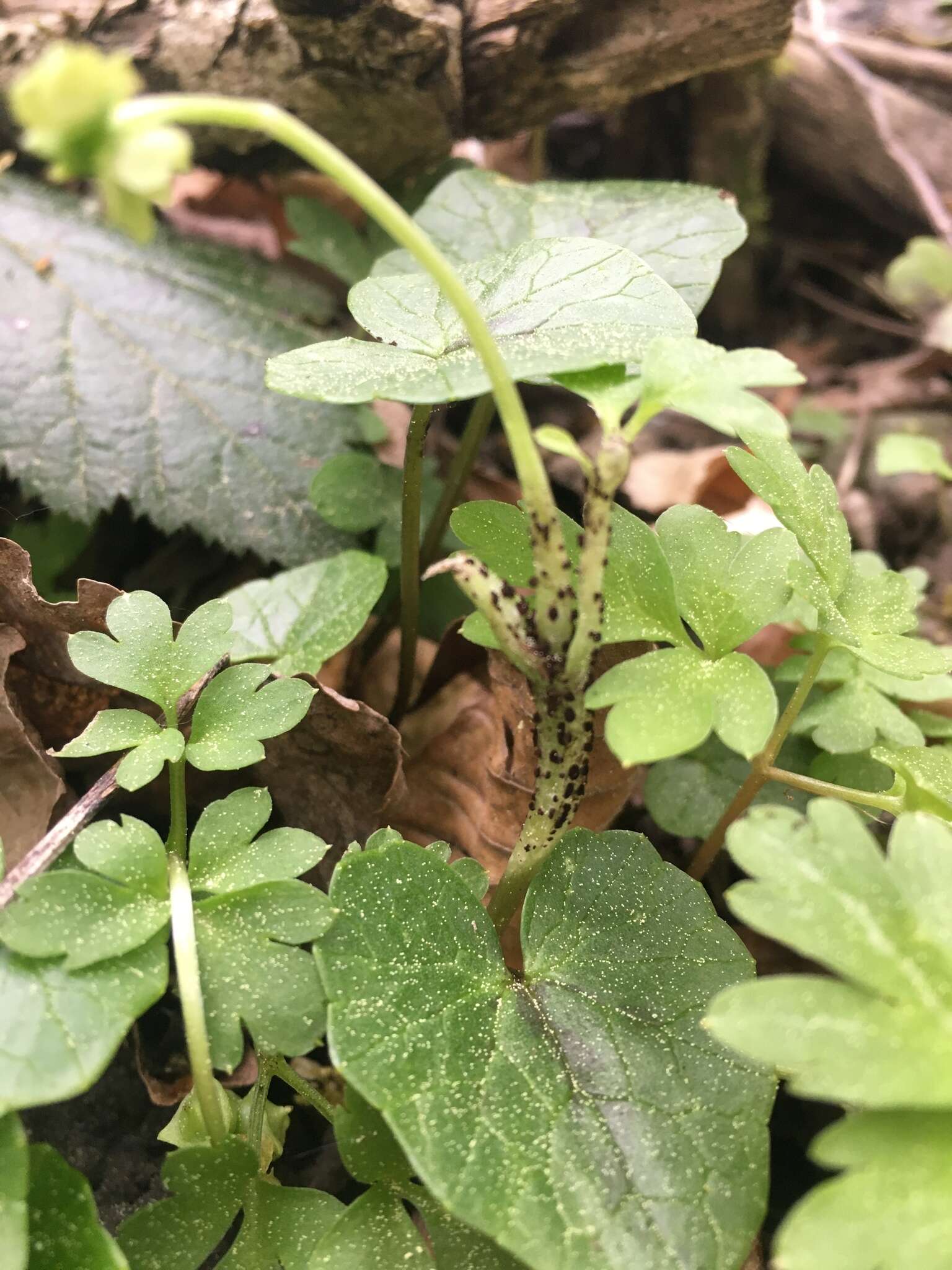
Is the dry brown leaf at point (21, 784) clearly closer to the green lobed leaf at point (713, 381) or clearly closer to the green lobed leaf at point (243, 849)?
the green lobed leaf at point (243, 849)

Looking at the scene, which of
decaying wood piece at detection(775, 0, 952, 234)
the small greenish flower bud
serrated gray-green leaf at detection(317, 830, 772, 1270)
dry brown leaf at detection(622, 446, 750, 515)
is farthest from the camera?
decaying wood piece at detection(775, 0, 952, 234)

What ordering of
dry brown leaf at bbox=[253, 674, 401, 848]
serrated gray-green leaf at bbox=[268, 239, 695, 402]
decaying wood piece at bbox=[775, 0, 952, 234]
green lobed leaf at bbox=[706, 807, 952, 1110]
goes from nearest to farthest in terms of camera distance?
1. green lobed leaf at bbox=[706, 807, 952, 1110]
2. serrated gray-green leaf at bbox=[268, 239, 695, 402]
3. dry brown leaf at bbox=[253, 674, 401, 848]
4. decaying wood piece at bbox=[775, 0, 952, 234]

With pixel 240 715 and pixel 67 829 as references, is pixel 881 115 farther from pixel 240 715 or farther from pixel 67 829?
pixel 67 829

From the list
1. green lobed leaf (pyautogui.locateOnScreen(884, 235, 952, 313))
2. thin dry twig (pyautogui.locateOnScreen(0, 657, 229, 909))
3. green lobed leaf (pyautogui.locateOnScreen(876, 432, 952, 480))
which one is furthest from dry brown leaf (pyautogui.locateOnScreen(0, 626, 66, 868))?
green lobed leaf (pyautogui.locateOnScreen(884, 235, 952, 313))

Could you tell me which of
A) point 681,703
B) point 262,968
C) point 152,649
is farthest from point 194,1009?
point 681,703

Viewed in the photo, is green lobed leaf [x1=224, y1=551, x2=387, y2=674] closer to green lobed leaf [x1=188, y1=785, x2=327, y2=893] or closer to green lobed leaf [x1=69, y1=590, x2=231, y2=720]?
green lobed leaf [x1=69, y1=590, x2=231, y2=720]

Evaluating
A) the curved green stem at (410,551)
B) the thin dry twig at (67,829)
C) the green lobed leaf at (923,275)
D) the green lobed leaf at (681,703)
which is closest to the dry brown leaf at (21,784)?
the thin dry twig at (67,829)
